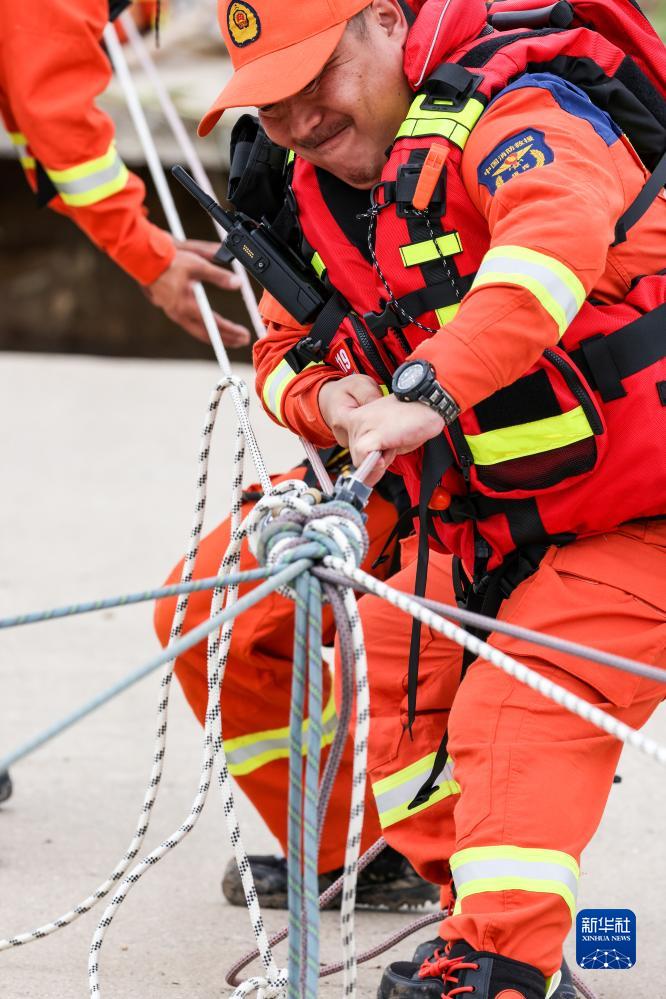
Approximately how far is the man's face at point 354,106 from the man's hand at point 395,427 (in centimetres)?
49

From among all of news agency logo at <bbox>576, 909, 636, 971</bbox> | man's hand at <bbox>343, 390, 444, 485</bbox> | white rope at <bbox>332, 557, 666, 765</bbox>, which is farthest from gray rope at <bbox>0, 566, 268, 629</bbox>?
news agency logo at <bbox>576, 909, 636, 971</bbox>

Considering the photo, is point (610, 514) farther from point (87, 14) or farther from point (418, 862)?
point (87, 14)

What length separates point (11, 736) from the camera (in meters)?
3.87

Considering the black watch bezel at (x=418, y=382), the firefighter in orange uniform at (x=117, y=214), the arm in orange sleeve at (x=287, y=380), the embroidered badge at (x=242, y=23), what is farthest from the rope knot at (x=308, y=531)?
the firefighter in orange uniform at (x=117, y=214)

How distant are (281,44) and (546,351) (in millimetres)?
602

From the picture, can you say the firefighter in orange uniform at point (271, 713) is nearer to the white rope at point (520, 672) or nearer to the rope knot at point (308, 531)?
the rope knot at point (308, 531)

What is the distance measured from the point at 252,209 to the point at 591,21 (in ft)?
2.14

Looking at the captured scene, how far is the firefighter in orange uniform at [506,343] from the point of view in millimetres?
1970

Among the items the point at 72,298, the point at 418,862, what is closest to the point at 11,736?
the point at 418,862

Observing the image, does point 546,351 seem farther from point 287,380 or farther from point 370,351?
point 287,380

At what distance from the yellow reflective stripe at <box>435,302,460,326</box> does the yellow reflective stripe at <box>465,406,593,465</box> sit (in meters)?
0.18

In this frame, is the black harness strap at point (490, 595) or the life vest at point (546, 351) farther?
the black harness strap at point (490, 595)

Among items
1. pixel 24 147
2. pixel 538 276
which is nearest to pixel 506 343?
pixel 538 276

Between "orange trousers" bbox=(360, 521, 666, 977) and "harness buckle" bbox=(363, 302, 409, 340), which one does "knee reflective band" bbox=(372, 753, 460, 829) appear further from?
"harness buckle" bbox=(363, 302, 409, 340)
